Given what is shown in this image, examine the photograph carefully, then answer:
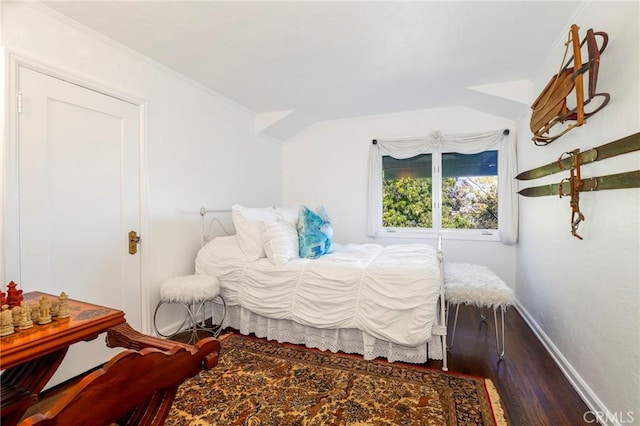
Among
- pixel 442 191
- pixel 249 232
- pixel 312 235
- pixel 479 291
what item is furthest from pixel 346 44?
pixel 442 191

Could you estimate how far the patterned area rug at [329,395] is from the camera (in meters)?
1.66

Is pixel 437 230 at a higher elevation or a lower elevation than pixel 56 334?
higher

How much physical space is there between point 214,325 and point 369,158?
2.87 metres

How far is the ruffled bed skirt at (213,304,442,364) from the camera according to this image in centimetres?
227

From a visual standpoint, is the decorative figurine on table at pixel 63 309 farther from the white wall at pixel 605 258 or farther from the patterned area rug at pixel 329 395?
the white wall at pixel 605 258

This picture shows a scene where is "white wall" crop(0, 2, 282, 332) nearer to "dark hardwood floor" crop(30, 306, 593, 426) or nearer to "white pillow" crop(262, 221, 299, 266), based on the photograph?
"white pillow" crop(262, 221, 299, 266)

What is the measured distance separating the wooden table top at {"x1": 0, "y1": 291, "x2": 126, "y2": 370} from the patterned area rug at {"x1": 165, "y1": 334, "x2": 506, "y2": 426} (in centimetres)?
80

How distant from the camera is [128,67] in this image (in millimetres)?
2426

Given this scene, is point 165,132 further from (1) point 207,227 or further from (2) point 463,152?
(2) point 463,152

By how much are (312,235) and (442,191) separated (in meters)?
2.16

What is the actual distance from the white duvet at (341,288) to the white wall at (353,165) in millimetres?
1418

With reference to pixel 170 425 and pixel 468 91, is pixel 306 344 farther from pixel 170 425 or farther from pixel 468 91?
pixel 468 91

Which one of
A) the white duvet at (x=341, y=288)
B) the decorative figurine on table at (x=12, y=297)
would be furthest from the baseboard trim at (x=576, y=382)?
the decorative figurine on table at (x=12, y=297)

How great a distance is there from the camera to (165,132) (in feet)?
8.99
